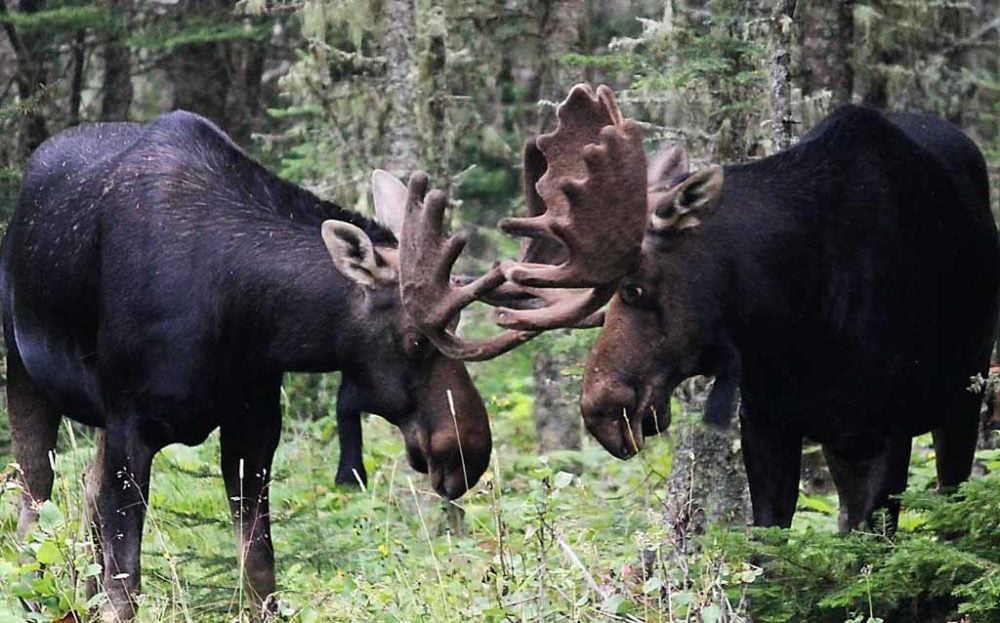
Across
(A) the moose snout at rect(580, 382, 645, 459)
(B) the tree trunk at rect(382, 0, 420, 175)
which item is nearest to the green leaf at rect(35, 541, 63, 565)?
(A) the moose snout at rect(580, 382, 645, 459)

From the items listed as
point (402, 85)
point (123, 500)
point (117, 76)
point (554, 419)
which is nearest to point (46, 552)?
point (123, 500)

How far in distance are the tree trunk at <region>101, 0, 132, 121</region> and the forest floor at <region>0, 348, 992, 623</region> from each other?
2799 millimetres

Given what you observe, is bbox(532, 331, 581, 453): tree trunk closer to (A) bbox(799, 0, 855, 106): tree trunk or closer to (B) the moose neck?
(A) bbox(799, 0, 855, 106): tree trunk

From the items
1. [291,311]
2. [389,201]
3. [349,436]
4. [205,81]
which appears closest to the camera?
[291,311]

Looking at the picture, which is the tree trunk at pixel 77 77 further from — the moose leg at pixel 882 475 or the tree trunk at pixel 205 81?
the moose leg at pixel 882 475

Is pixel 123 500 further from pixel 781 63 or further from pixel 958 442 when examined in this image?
pixel 958 442

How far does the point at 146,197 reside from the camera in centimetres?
830

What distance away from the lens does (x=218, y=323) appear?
8055mm

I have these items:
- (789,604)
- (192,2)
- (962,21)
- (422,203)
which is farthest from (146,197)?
(962,21)

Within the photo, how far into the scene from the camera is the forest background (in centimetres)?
646

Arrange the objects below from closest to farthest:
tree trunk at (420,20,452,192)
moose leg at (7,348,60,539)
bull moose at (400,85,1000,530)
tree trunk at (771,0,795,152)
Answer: bull moose at (400,85,1000,530) < tree trunk at (771,0,795,152) < moose leg at (7,348,60,539) < tree trunk at (420,20,452,192)

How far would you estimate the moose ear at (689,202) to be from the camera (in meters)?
7.54

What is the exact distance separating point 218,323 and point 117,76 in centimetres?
709

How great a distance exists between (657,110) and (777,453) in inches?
154
